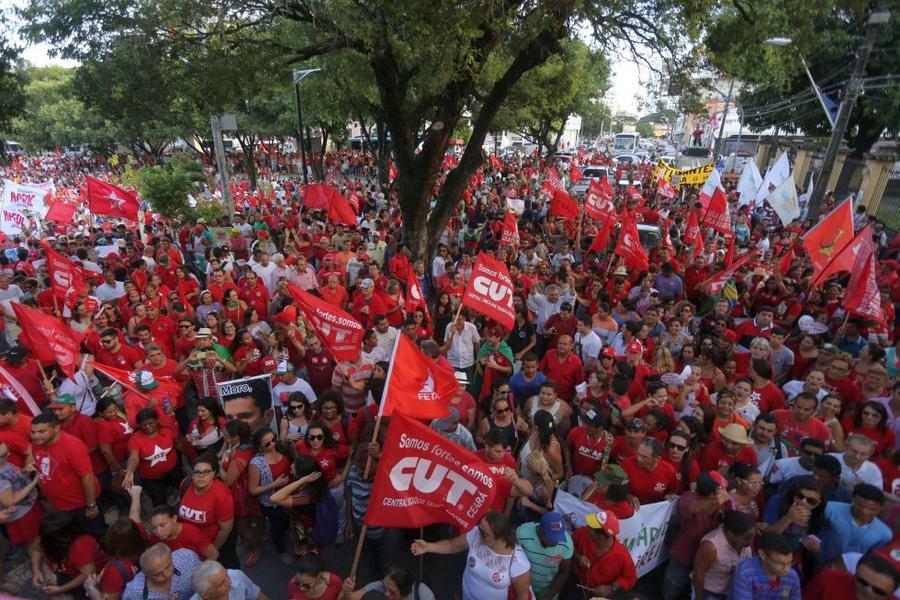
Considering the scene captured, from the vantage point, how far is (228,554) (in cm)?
441

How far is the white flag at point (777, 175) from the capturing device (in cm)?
1351

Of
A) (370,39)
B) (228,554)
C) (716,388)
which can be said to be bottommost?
(228,554)

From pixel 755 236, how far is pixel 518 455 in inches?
471

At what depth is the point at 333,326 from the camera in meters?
5.84

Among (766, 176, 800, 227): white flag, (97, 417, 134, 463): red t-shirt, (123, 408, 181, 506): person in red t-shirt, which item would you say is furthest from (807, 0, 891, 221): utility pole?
(97, 417, 134, 463): red t-shirt

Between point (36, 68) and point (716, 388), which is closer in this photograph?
point (716, 388)

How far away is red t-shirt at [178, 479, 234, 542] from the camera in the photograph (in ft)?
13.3

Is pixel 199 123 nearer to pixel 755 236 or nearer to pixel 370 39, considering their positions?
pixel 370 39

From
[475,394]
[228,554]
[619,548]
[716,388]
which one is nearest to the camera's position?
[619,548]

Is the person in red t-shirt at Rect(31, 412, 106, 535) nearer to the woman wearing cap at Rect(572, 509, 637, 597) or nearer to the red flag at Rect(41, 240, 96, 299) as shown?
the woman wearing cap at Rect(572, 509, 637, 597)

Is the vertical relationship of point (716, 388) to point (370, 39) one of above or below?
below

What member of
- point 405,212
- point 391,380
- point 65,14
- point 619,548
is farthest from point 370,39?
point 619,548

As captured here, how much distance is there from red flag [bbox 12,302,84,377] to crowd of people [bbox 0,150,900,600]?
209 mm

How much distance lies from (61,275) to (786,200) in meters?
14.7
